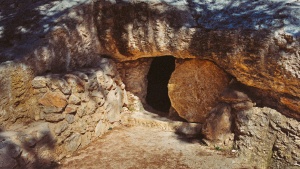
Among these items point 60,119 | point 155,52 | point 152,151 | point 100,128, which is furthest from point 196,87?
point 60,119

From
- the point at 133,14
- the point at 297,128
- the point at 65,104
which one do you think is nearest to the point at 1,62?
the point at 65,104

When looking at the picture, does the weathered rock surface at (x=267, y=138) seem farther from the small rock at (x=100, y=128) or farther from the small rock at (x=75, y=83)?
the small rock at (x=75, y=83)

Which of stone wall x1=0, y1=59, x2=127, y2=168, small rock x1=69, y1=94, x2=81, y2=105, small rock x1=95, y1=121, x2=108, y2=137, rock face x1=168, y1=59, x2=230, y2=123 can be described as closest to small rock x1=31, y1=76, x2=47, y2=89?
stone wall x1=0, y1=59, x2=127, y2=168

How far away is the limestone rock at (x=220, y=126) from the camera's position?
158 inches

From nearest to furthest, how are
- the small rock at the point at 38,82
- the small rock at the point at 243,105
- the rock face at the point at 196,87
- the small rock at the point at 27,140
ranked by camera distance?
the small rock at the point at 27,140 < the small rock at the point at 38,82 < the small rock at the point at 243,105 < the rock face at the point at 196,87

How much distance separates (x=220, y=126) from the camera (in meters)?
4.05

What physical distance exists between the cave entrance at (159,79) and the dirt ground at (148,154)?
181cm

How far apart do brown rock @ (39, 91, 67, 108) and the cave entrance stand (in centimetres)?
276

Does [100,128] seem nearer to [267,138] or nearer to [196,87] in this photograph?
[196,87]

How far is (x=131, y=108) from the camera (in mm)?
5285

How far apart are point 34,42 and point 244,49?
8.98ft

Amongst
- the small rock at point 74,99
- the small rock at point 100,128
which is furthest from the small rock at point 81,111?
the small rock at point 100,128

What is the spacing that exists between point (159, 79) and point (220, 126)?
3.06 meters

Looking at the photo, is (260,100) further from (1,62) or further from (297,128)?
(1,62)
